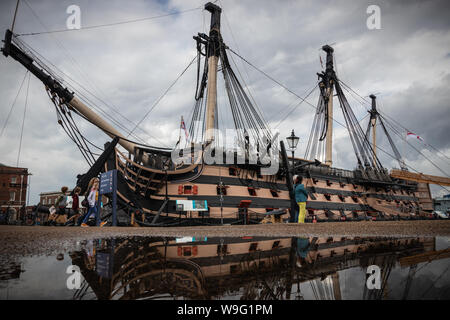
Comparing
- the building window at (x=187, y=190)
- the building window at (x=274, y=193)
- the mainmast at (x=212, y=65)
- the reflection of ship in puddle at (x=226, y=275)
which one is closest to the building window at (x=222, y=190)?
the building window at (x=187, y=190)

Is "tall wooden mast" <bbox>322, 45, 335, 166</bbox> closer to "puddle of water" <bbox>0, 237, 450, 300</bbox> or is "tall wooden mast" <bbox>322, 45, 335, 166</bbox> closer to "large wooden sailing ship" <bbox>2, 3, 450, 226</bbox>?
"large wooden sailing ship" <bbox>2, 3, 450, 226</bbox>

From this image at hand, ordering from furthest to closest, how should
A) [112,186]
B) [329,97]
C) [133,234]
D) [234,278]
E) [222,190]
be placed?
[329,97], [222,190], [112,186], [133,234], [234,278]

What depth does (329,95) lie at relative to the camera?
3034 cm

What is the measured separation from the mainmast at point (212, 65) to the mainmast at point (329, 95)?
15139 mm

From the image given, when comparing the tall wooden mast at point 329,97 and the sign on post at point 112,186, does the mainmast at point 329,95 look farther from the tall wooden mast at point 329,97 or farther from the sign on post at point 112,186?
the sign on post at point 112,186

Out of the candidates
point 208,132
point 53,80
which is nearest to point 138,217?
point 208,132

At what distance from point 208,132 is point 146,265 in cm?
1558

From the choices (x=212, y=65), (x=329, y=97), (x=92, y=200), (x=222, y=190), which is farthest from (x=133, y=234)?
(x=329, y=97)

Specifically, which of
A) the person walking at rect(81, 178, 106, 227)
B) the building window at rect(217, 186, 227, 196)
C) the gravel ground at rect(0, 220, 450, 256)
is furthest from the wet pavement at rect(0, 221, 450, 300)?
the building window at rect(217, 186, 227, 196)

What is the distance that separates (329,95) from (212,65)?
16509 millimetres

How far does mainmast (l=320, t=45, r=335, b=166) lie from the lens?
29.2 m

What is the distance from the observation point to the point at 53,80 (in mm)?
13562

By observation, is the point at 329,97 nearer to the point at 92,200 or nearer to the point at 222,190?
the point at 222,190
